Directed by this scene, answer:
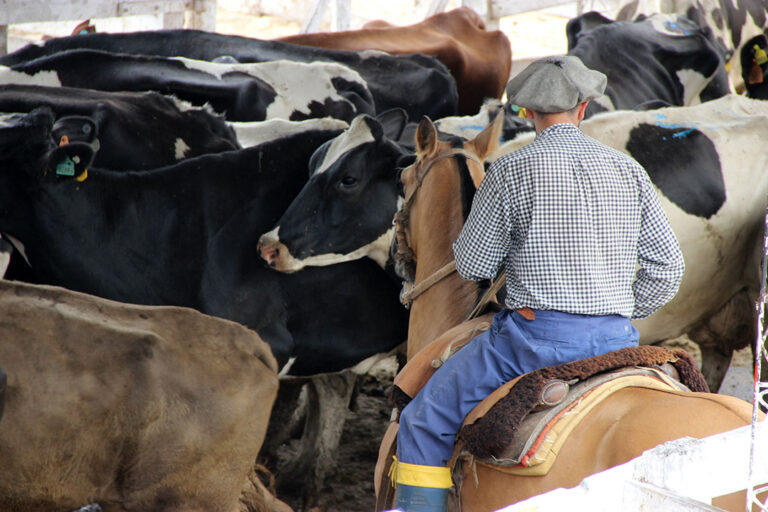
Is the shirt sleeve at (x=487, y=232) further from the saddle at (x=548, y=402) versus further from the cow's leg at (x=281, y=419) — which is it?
the cow's leg at (x=281, y=419)

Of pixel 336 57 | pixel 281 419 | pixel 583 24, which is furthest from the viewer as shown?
pixel 583 24

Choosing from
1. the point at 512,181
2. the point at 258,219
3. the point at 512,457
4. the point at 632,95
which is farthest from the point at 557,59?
the point at 632,95

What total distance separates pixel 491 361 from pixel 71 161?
273cm

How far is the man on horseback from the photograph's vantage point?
2609 mm

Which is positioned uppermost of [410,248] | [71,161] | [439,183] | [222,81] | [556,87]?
[556,87]

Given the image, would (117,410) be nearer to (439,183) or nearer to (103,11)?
(439,183)

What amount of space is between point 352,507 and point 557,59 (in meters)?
3.04

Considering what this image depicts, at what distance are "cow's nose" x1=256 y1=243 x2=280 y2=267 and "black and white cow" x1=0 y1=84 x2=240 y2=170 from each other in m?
1.28

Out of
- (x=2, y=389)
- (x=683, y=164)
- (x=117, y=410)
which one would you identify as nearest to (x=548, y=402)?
(x=117, y=410)

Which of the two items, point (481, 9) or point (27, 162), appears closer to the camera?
point (27, 162)

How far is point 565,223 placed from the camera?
2602 mm

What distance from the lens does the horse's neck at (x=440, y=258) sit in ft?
10.5

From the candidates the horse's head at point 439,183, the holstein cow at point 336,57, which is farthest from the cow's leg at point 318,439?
the holstein cow at point 336,57

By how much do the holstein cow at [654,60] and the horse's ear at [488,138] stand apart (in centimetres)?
506
